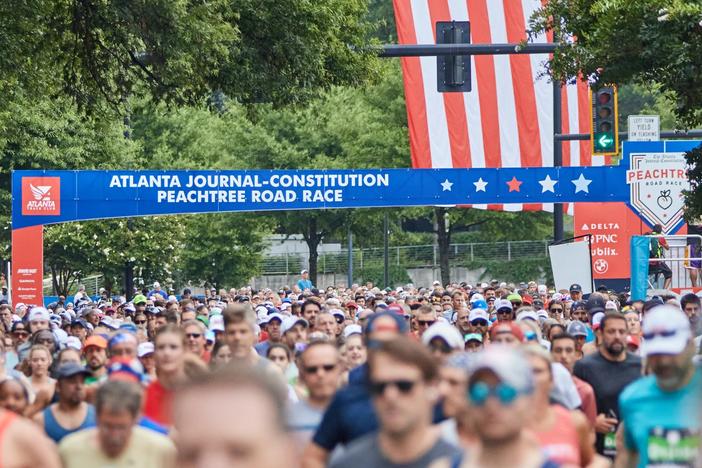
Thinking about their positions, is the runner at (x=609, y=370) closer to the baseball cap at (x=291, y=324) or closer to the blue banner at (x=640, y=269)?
the baseball cap at (x=291, y=324)

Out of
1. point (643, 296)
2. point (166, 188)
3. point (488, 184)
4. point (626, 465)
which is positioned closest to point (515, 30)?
point (488, 184)

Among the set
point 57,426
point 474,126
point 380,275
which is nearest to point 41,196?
point 474,126

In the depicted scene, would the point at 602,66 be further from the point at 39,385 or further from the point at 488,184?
the point at 39,385

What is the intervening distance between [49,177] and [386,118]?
2604cm

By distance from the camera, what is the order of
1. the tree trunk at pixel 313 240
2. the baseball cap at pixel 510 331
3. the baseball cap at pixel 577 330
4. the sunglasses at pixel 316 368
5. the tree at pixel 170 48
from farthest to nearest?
the tree trunk at pixel 313 240 < the tree at pixel 170 48 < the baseball cap at pixel 577 330 < the baseball cap at pixel 510 331 < the sunglasses at pixel 316 368

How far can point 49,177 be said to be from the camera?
2756cm

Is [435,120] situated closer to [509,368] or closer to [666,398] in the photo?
[666,398]

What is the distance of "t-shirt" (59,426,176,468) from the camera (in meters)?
6.84

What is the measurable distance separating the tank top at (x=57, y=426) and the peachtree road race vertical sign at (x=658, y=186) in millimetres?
15047

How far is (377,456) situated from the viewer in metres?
5.09

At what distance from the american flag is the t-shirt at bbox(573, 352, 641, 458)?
23.9 m

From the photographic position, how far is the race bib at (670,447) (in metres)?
6.43

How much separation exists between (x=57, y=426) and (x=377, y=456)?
13.2 ft

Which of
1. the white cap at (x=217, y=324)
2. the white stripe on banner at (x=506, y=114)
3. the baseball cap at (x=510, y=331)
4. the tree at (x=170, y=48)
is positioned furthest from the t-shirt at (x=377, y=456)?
the white stripe on banner at (x=506, y=114)
